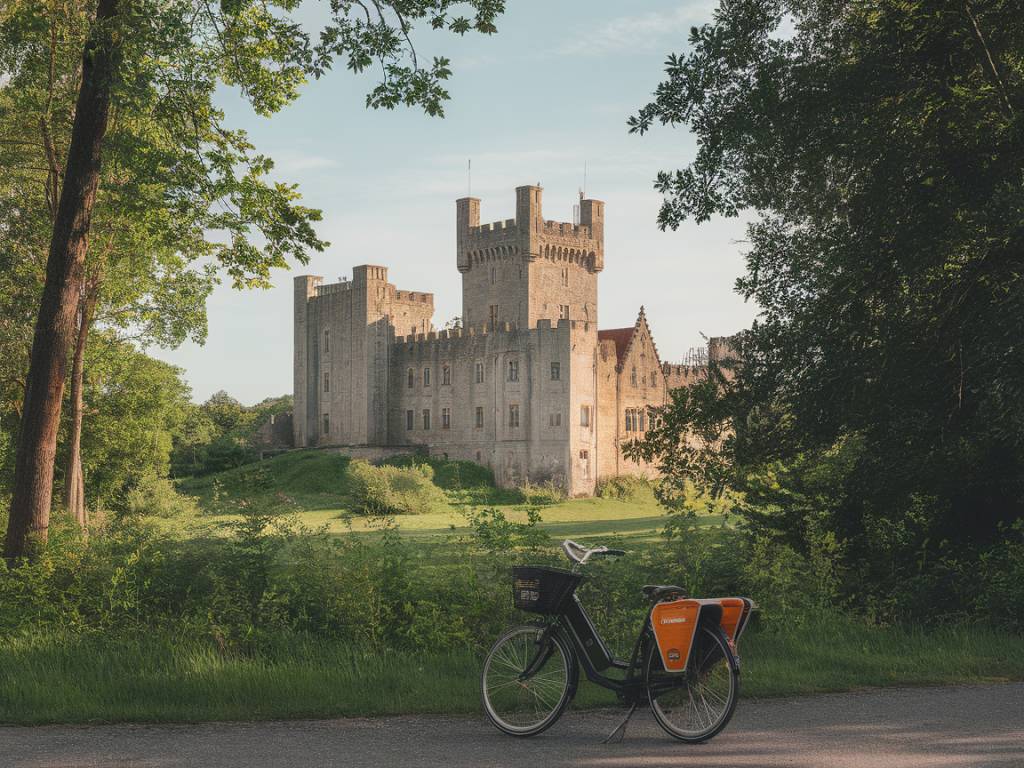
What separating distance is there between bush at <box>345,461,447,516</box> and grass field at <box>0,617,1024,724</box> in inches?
1875

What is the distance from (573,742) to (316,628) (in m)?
3.84

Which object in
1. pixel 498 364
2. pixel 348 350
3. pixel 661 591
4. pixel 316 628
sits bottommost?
pixel 316 628

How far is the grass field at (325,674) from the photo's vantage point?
8336 mm

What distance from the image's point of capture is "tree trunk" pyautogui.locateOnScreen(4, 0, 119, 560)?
506 inches

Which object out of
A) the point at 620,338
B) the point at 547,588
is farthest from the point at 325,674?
the point at 620,338

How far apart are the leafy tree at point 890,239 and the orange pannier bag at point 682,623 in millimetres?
5565

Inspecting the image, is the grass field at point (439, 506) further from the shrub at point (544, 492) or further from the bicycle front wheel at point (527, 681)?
the bicycle front wheel at point (527, 681)

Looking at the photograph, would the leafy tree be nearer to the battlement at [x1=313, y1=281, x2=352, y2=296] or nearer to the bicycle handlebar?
the bicycle handlebar

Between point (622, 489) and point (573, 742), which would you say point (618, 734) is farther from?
point (622, 489)

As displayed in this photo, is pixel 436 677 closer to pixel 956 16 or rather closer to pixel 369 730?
pixel 369 730

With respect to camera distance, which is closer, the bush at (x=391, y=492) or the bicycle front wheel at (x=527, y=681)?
the bicycle front wheel at (x=527, y=681)

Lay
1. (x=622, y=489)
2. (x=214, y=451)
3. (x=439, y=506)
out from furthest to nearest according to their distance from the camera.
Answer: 1. (x=214, y=451)
2. (x=622, y=489)
3. (x=439, y=506)

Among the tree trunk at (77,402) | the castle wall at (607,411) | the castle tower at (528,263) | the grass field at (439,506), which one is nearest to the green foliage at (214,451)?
the grass field at (439,506)

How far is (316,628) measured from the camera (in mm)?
10625
